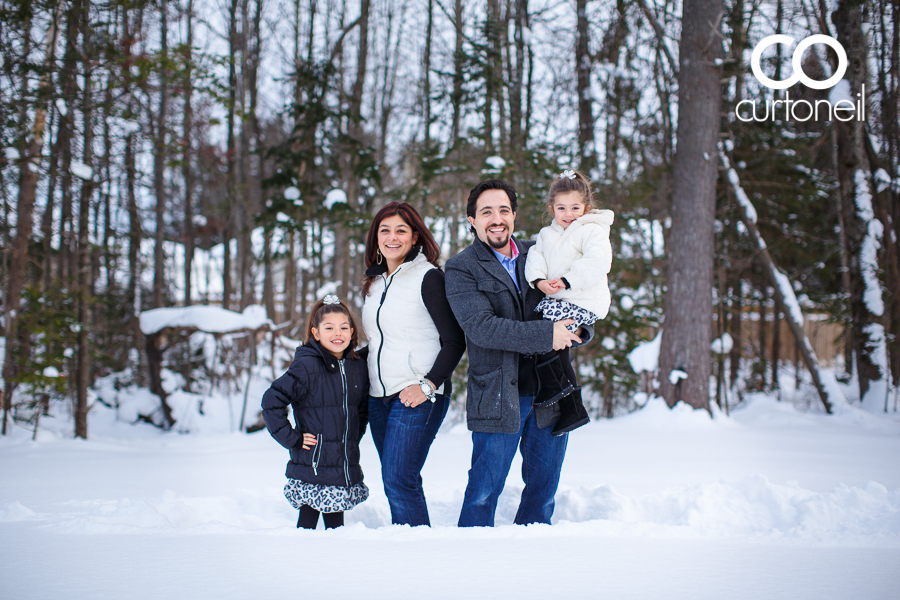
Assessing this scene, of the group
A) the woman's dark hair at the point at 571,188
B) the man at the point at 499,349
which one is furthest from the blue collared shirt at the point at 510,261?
the woman's dark hair at the point at 571,188

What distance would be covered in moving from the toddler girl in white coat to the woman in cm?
44

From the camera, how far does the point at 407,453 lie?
2.87m

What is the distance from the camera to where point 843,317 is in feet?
29.0

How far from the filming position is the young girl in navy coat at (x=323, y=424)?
2961 millimetres

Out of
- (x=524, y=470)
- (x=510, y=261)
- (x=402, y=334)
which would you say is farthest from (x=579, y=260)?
(x=524, y=470)

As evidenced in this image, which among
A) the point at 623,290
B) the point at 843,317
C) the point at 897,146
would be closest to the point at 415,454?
Answer: the point at 623,290

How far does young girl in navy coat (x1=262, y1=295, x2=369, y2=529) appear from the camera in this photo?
2961mm

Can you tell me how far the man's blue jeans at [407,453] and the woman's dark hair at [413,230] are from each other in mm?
645

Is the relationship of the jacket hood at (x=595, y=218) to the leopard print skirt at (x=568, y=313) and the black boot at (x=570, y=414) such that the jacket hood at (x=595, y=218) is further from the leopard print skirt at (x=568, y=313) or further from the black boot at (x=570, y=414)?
the black boot at (x=570, y=414)

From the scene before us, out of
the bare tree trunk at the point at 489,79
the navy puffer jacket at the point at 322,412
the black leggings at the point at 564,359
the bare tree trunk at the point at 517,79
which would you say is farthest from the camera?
the bare tree trunk at the point at 517,79

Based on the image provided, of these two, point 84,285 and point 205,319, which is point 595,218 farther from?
point 205,319

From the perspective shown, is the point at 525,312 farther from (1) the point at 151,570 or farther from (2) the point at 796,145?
(2) the point at 796,145

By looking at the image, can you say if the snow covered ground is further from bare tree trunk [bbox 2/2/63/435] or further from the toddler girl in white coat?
bare tree trunk [bbox 2/2/63/435]

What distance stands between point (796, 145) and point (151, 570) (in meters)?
10.7
